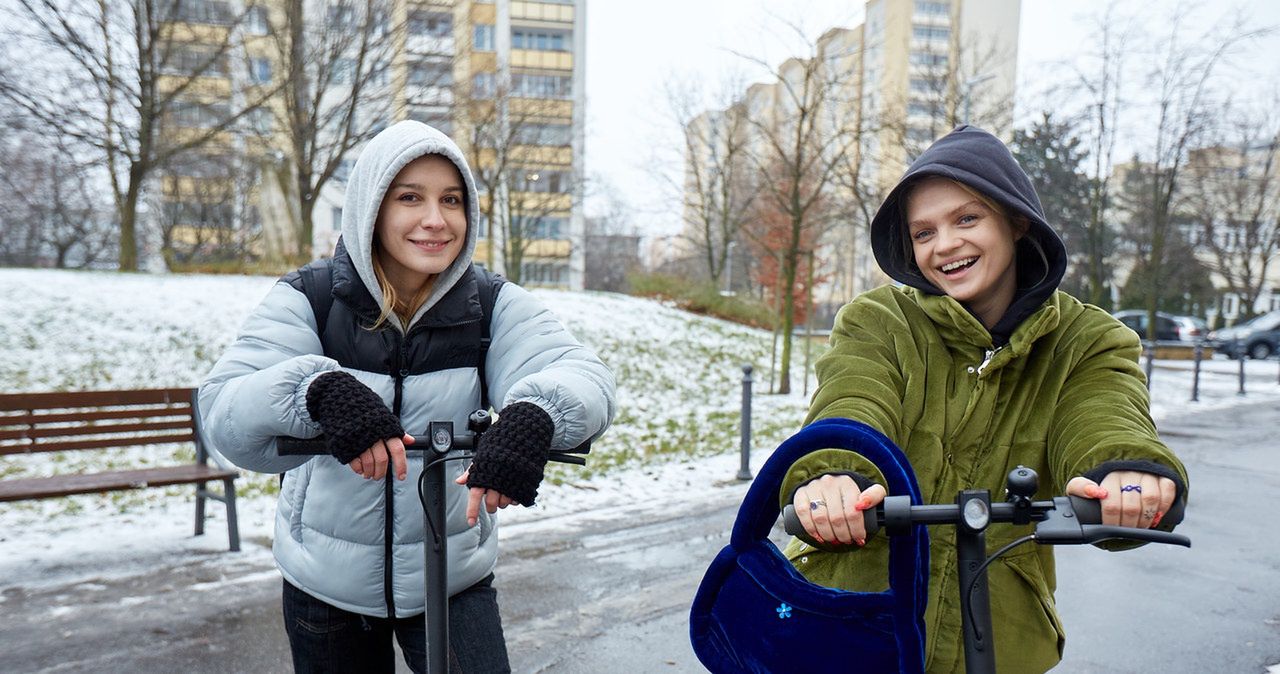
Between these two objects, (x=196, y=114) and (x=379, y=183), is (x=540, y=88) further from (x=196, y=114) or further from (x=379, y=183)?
(x=379, y=183)

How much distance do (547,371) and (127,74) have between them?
17128mm

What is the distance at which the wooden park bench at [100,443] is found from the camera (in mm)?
5227

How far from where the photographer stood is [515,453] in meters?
1.73

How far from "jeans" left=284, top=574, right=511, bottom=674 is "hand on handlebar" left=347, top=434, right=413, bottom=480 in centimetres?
58

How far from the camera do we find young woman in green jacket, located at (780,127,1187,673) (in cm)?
173

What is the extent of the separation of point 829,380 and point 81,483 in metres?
5.17

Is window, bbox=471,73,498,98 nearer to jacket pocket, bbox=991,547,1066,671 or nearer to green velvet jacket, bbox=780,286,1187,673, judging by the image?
green velvet jacket, bbox=780,286,1187,673

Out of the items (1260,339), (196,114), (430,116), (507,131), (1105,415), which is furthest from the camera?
(1260,339)

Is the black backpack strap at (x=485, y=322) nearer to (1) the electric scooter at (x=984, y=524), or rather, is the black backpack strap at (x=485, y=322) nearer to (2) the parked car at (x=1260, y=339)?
(1) the electric scooter at (x=984, y=524)

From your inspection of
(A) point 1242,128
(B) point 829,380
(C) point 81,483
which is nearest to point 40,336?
(C) point 81,483

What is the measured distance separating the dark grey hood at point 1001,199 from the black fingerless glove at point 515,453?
91 centimetres

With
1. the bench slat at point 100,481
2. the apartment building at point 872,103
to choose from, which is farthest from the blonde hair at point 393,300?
the apartment building at point 872,103

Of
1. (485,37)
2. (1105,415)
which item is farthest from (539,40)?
(1105,415)

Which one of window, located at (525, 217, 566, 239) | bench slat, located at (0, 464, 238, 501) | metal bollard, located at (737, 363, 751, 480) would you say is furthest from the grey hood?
window, located at (525, 217, 566, 239)
